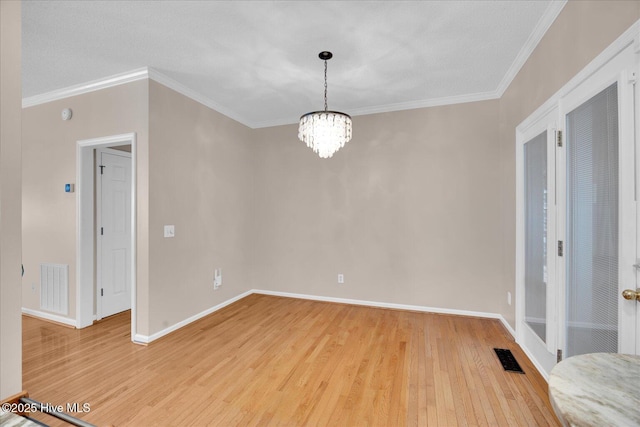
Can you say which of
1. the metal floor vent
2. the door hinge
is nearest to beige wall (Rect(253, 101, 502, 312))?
the metal floor vent

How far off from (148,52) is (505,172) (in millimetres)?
3842

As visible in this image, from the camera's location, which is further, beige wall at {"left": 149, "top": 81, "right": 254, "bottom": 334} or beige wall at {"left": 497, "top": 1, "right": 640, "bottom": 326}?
beige wall at {"left": 149, "top": 81, "right": 254, "bottom": 334}

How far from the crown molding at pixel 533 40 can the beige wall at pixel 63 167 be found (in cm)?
343

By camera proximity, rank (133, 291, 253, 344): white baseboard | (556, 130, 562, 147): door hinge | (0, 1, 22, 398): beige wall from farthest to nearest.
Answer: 1. (133, 291, 253, 344): white baseboard
2. (556, 130, 562, 147): door hinge
3. (0, 1, 22, 398): beige wall

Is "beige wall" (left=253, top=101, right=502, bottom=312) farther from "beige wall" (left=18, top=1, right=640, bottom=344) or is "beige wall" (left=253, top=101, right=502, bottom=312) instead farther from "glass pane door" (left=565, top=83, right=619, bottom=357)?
"glass pane door" (left=565, top=83, right=619, bottom=357)

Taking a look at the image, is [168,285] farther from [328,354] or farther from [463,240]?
[463,240]

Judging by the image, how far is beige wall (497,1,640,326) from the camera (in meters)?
1.44

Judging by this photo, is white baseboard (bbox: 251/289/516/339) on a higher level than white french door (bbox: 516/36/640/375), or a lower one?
lower

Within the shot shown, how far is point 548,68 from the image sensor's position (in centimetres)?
210

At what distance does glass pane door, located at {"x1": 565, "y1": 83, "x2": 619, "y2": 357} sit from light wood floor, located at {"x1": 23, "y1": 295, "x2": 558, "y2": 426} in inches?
25.4

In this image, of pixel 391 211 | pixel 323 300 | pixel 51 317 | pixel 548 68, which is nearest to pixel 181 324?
pixel 51 317

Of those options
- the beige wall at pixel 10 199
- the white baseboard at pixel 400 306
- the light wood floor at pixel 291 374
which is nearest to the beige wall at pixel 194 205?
the light wood floor at pixel 291 374

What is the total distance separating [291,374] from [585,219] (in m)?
2.30

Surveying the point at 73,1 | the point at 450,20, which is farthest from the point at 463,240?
the point at 73,1
